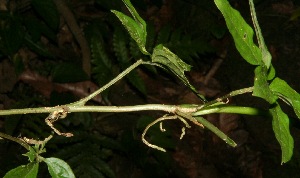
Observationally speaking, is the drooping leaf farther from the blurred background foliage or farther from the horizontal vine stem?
the horizontal vine stem

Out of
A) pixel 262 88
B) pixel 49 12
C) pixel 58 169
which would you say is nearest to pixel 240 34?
pixel 262 88

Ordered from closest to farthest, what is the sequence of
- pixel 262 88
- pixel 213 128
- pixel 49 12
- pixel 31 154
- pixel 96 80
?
pixel 262 88 → pixel 213 128 → pixel 31 154 → pixel 49 12 → pixel 96 80

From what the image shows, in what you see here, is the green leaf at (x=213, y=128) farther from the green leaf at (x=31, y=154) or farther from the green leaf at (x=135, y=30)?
the green leaf at (x=31, y=154)

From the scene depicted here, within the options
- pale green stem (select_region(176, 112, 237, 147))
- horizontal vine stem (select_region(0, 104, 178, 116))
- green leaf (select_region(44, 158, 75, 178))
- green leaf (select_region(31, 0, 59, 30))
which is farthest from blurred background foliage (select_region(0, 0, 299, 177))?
pale green stem (select_region(176, 112, 237, 147))

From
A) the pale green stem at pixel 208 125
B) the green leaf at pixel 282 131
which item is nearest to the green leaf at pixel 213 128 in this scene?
the pale green stem at pixel 208 125

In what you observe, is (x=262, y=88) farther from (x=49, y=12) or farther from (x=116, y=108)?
(x=49, y=12)
